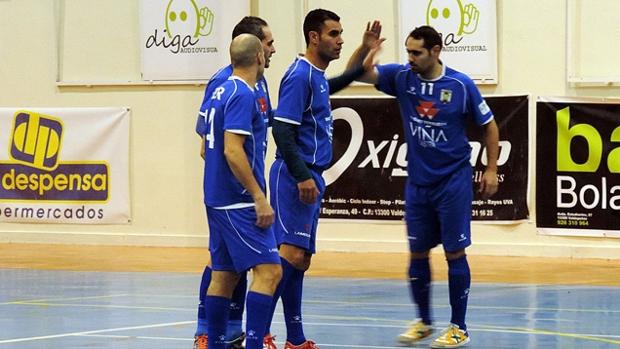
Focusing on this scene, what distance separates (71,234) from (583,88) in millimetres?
7683

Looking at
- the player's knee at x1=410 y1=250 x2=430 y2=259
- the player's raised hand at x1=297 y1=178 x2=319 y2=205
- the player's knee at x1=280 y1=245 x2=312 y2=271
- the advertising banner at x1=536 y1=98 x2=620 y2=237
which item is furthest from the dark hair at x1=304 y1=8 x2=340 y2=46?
the advertising banner at x1=536 y1=98 x2=620 y2=237

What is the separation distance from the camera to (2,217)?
19.2m

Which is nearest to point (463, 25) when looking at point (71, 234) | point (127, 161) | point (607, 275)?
point (607, 275)

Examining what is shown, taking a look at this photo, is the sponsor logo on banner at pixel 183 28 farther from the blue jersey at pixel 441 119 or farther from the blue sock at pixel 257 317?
the blue sock at pixel 257 317

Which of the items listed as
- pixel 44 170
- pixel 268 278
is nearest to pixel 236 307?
pixel 268 278

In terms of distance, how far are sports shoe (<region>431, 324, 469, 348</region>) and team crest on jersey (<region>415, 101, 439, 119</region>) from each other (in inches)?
60.1

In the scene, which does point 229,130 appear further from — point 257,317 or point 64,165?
point 64,165

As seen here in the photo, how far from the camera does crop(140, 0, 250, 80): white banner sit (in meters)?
17.9

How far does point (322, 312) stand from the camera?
1103cm

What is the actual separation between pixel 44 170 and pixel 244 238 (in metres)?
12.0

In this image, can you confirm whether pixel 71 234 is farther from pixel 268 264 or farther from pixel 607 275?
pixel 268 264

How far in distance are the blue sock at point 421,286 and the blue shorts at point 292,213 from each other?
1243 mm

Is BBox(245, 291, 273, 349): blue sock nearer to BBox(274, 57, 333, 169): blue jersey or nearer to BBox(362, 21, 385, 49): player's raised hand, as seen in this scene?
BBox(274, 57, 333, 169): blue jersey

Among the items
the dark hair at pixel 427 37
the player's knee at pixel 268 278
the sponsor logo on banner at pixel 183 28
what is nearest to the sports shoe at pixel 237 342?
the player's knee at pixel 268 278
